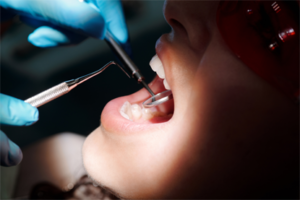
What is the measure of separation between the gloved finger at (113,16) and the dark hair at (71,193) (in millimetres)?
785

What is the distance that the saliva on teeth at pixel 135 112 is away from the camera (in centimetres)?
86

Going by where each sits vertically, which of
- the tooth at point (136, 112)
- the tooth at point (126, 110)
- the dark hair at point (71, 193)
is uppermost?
the tooth at point (126, 110)

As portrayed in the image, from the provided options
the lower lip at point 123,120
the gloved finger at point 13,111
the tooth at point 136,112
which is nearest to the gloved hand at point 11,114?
the gloved finger at point 13,111

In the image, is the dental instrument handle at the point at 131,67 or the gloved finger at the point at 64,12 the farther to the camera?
the dental instrument handle at the point at 131,67

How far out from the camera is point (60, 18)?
0.71 m

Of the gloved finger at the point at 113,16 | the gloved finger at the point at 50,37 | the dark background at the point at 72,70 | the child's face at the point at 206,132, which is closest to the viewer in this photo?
the child's face at the point at 206,132

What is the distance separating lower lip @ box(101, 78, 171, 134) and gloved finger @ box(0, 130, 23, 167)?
0.32 meters

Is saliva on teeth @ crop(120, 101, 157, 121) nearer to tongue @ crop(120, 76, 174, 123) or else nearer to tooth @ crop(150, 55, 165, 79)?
tongue @ crop(120, 76, 174, 123)

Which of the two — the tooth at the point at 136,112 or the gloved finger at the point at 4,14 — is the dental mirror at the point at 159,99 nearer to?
the tooth at the point at 136,112

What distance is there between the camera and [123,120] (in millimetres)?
739

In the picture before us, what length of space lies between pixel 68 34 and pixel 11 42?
532 mm

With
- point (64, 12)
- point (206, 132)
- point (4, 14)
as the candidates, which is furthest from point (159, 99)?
point (4, 14)

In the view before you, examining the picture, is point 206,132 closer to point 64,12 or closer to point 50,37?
point 64,12

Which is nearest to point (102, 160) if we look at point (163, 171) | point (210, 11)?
point (163, 171)
